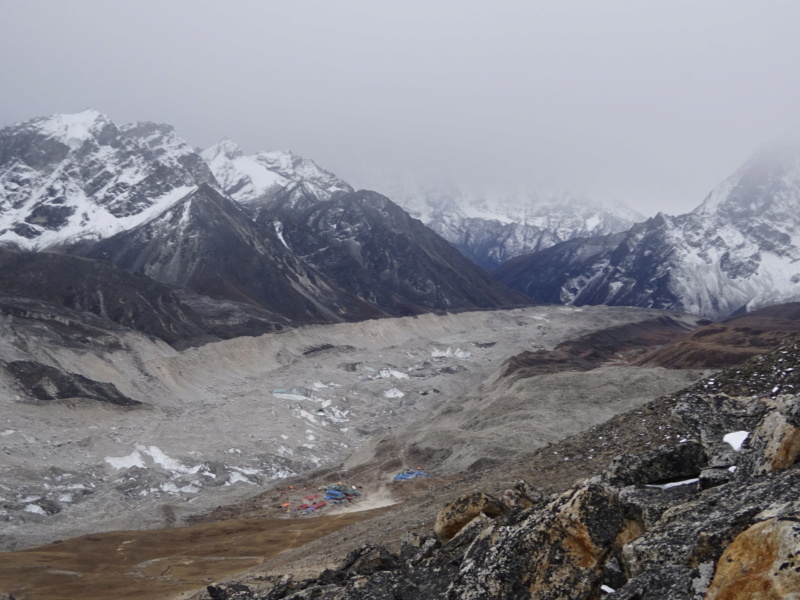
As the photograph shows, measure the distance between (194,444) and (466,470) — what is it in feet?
77.8

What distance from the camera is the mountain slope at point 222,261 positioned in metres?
136

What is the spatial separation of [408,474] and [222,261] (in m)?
109

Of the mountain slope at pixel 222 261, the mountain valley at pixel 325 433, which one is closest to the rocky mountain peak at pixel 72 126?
the mountain valley at pixel 325 433

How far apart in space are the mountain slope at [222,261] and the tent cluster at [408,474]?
279 feet

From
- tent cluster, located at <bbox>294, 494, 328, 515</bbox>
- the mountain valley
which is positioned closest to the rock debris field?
the mountain valley

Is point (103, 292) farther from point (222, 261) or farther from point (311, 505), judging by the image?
point (311, 505)

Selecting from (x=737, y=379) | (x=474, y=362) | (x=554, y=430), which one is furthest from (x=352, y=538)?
(x=474, y=362)

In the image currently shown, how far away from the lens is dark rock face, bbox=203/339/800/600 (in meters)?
4.72

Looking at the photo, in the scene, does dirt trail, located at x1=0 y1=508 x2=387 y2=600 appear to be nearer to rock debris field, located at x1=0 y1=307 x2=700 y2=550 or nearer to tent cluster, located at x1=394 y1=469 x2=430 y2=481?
Result: rock debris field, located at x1=0 y1=307 x2=700 y2=550

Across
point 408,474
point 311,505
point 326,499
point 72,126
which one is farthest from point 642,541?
point 72,126

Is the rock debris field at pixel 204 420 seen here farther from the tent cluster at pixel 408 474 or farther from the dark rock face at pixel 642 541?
the dark rock face at pixel 642 541

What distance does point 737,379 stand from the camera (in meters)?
16.5

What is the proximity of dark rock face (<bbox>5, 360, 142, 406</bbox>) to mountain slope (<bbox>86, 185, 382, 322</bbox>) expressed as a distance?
2579 inches

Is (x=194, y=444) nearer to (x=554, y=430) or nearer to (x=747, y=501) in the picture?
(x=554, y=430)
